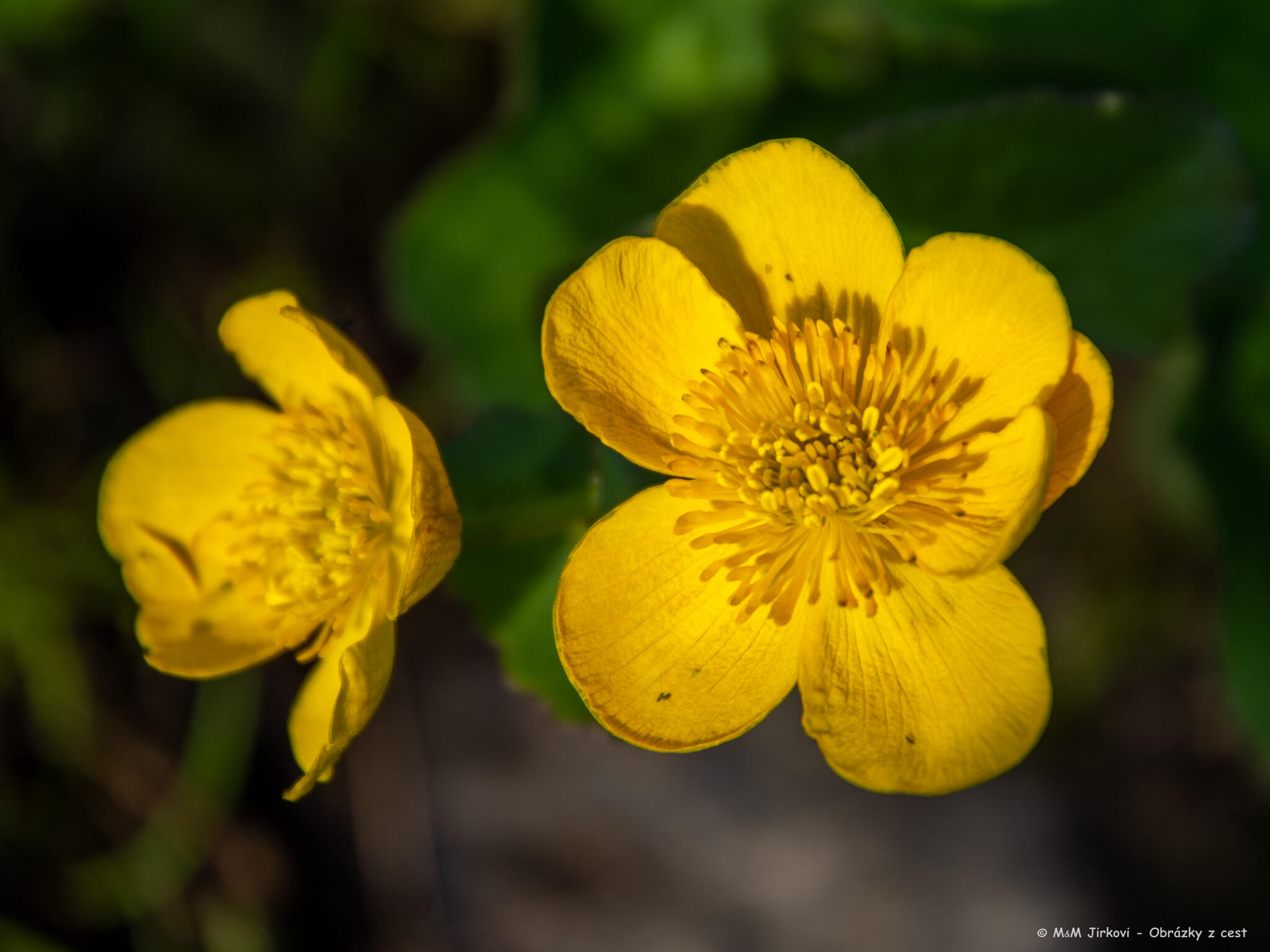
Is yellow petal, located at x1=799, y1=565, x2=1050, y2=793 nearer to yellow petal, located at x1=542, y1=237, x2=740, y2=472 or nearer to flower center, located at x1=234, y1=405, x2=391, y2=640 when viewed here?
yellow petal, located at x1=542, y1=237, x2=740, y2=472

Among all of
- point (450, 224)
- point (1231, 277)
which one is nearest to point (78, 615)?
point (450, 224)

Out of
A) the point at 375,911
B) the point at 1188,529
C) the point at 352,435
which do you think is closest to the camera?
the point at 352,435

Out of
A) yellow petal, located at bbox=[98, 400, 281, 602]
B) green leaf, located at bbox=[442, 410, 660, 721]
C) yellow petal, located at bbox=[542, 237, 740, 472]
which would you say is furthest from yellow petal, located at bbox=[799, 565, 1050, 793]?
yellow petal, located at bbox=[98, 400, 281, 602]

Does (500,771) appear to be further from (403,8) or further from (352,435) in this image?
(403,8)

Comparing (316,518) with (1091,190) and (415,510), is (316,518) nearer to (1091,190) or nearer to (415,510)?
(415,510)

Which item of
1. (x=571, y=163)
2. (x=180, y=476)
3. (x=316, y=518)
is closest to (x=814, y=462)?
(x=316, y=518)

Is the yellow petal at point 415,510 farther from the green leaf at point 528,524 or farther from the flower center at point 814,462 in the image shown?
the flower center at point 814,462
